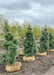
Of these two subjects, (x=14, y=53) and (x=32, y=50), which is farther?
(x=32, y=50)

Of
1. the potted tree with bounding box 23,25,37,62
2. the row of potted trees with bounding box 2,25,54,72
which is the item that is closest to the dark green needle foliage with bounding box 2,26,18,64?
the row of potted trees with bounding box 2,25,54,72

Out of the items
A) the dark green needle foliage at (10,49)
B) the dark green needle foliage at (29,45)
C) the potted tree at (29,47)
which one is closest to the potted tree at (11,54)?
the dark green needle foliage at (10,49)

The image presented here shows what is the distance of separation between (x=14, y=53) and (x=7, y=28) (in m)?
Result: 1.88

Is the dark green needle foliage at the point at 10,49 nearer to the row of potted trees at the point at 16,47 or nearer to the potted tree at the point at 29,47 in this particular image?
Result: the row of potted trees at the point at 16,47

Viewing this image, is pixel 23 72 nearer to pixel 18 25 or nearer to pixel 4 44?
pixel 4 44

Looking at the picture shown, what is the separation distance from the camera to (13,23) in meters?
24.5

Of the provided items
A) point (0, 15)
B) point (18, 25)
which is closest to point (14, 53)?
point (0, 15)

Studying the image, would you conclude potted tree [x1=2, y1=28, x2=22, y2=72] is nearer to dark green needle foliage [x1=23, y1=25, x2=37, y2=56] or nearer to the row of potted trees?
the row of potted trees

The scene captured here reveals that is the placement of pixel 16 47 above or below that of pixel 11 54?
above

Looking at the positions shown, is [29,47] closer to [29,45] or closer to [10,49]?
[29,45]

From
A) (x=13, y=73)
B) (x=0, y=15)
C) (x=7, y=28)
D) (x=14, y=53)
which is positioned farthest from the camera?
(x=0, y=15)

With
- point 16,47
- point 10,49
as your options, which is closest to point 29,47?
point 16,47

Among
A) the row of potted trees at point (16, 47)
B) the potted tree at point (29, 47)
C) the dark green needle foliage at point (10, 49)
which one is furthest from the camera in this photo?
the potted tree at point (29, 47)

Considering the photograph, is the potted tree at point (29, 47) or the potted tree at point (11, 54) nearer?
the potted tree at point (11, 54)
